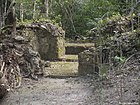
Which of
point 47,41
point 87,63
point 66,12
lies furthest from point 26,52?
point 66,12

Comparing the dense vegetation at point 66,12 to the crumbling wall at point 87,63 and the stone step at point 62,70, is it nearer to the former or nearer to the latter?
the stone step at point 62,70

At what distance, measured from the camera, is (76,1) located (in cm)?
1962

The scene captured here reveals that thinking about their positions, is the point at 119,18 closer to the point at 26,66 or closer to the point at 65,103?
the point at 26,66

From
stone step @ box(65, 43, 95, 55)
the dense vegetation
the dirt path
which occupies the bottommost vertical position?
the dirt path

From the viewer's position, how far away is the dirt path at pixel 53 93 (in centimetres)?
645

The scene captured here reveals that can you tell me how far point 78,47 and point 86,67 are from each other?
5.18 metres

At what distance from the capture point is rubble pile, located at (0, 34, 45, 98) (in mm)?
7699

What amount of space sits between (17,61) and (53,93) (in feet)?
6.31

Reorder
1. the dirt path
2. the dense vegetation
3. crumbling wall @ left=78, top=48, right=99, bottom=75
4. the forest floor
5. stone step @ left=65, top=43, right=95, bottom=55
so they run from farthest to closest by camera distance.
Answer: the dense vegetation
stone step @ left=65, top=43, right=95, bottom=55
crumbling wall @ left=78, top=48, right=99, bottom=75
the dirt path
the forest floor

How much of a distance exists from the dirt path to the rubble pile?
0.92 feet

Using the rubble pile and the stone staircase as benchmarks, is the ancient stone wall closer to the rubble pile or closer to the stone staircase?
the stone staircase

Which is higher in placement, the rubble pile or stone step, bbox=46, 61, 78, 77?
the rubble pile

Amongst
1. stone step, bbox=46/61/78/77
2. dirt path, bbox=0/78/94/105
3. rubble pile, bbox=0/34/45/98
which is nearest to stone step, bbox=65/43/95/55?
stone step, bbox=46/61/78/77

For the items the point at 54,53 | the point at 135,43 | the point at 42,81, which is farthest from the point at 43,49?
the point at 135,43
